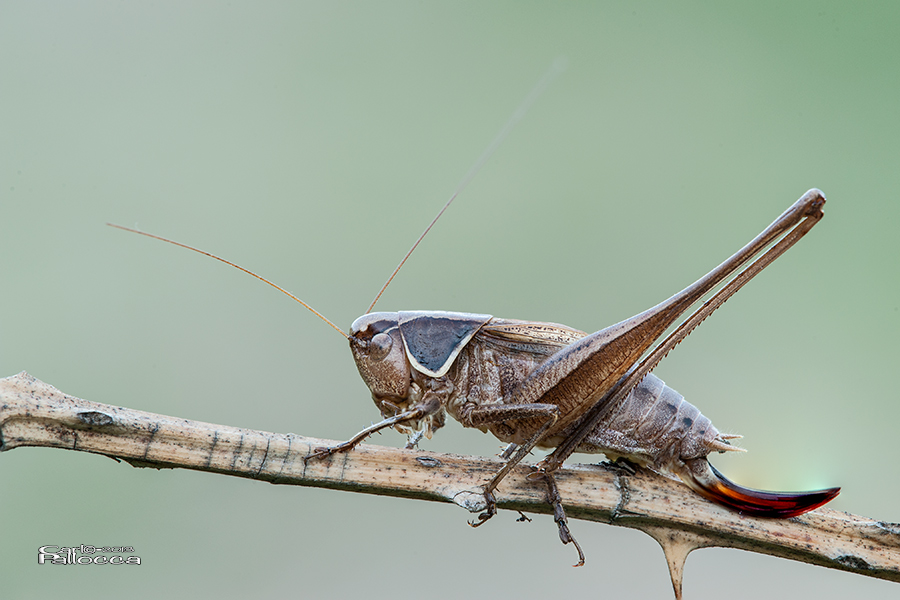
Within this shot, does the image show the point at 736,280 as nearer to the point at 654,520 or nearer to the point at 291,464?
the point at 654,520

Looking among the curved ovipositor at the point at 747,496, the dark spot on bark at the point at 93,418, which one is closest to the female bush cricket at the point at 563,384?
the curved ovipositor at the point at 747,496

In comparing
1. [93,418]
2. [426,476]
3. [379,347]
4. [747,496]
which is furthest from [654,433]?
[93,418]

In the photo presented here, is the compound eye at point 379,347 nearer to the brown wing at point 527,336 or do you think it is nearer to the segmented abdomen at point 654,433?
the brown wing at point 527,336

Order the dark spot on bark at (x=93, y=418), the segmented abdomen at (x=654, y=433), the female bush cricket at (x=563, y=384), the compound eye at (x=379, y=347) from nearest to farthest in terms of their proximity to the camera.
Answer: the dark spot on bark at (x=93, y=418)
the female bush cricket at (x=563, y=384)
the segmented abdomen at (x=654, y=433)
the compound eye at (x=379, y=347)

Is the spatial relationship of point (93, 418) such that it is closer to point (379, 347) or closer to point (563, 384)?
point (379, 347)

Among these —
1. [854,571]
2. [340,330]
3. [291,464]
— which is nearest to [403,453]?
[291,464]

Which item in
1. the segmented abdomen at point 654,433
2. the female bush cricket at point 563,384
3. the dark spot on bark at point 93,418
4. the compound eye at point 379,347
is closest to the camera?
the dark spot on bark at point 93,418
